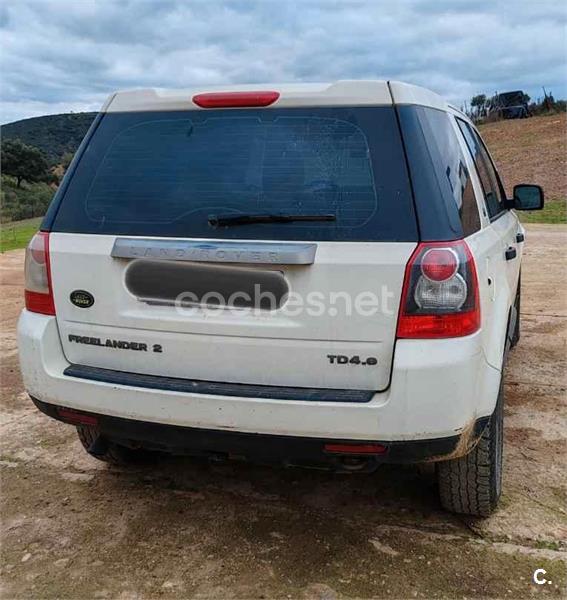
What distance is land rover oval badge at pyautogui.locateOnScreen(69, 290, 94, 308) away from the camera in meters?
2.38

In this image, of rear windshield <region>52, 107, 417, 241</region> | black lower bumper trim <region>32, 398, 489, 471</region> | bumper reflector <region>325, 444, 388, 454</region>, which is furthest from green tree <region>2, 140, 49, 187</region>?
bumper reflector <region>325, 444, 388, 454</region>

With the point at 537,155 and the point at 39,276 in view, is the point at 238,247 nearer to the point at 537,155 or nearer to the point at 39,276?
the point at 39,276

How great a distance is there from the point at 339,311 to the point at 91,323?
39.8 inches

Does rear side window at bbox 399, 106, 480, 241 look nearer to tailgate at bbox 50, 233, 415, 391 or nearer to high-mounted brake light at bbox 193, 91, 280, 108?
tailgate at bbox 50, 233, 415, 391

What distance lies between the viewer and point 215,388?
2.26 metres

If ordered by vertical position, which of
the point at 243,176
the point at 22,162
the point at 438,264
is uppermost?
the point at 22,162

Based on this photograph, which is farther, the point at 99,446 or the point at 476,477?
the point at 99,446

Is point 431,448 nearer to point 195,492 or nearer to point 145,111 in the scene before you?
point 195,492

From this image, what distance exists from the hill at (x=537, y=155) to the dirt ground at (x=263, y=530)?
1438 centimetres

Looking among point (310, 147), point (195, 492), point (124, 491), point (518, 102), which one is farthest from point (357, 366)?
point (518, 102)

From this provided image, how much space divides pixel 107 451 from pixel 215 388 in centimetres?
116

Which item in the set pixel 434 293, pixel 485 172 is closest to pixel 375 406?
pixel 434 293

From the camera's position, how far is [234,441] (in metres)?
2.28

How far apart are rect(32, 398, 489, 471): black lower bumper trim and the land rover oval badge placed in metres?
0.45
